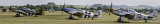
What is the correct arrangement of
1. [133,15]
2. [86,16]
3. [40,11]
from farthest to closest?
[40,11] → [86,16] → [133,15]

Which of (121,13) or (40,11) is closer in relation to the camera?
(121,13)

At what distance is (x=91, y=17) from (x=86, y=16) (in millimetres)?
934

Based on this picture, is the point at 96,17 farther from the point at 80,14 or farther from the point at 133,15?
the point at 133,15

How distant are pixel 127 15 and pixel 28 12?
77.9ft

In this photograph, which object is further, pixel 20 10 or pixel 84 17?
pixel 20 10

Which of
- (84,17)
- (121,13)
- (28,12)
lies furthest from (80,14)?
(28,12)

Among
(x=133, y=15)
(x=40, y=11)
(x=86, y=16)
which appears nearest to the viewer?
(x=133, y=15)

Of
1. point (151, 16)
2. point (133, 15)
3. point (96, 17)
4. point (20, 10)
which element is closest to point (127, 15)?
point (133, 15)

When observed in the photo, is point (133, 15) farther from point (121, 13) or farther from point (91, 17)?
point (91, 17)

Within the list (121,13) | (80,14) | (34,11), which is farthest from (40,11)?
(121,13)

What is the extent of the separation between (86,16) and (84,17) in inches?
15.1

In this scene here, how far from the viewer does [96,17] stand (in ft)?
140

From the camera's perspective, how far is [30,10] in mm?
50188

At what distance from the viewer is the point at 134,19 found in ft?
113
